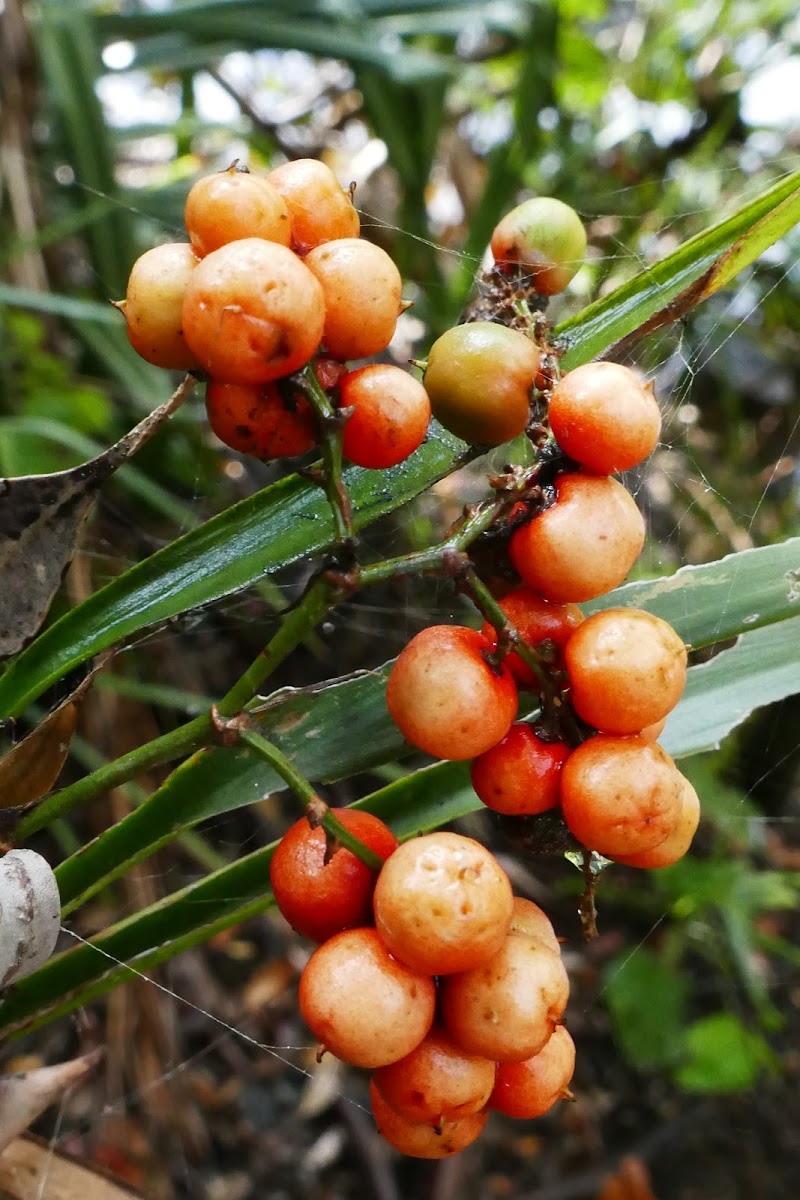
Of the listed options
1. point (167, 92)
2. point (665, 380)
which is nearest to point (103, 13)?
point (167, 92)

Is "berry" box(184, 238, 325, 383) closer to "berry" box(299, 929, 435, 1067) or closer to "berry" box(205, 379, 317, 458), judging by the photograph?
"berry" box(205, 379, 317, 458)

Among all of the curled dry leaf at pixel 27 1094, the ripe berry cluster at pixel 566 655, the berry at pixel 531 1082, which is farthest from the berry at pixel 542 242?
the curled dry leaf at pixel 27 1094

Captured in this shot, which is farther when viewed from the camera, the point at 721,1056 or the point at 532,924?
the point at 721,1056

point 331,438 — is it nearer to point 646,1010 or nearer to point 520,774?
point 520,774

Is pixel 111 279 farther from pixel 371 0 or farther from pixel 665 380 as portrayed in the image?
pixel 665 380

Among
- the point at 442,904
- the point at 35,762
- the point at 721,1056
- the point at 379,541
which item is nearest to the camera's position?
the point at 442,904

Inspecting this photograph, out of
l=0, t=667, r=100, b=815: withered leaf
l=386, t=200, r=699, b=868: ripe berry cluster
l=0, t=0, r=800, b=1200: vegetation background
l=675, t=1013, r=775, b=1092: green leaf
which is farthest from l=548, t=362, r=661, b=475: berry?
l=675, t=1013, r=775, b=1092: green leaf

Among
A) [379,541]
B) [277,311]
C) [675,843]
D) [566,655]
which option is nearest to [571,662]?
[566,655]

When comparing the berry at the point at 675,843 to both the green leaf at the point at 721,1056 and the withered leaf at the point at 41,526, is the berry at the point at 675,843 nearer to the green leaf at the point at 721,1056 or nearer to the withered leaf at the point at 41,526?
the withered leaf at the point at 41,526
